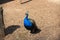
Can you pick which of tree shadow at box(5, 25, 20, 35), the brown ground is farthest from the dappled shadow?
tree shadow at box(5, 25, 20, 35)

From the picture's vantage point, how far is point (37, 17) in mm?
9156

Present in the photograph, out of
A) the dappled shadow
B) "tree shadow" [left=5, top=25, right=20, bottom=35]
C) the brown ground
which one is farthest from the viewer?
"tree shadow" [left=5, top=25, right=20, bottom=35]

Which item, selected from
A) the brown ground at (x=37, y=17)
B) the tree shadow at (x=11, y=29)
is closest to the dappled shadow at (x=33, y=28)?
the brown ground at (x=37, y=17)

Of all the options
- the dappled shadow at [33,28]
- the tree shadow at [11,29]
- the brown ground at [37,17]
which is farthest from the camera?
the tree shadow at [11,29]

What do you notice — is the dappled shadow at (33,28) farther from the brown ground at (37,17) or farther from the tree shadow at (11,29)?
the tree shadow at (11,29)

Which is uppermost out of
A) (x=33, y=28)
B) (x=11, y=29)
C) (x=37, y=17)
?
(x=33, y=28)

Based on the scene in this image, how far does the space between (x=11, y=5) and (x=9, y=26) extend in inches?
104

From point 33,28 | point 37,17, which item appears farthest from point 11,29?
point 37,17

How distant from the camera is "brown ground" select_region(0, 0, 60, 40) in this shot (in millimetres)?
7629

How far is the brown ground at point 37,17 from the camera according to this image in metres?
7.63

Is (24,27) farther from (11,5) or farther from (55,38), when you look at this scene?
(11,5)

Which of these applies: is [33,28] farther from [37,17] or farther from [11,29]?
→ [37,17]

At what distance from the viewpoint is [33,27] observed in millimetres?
7863

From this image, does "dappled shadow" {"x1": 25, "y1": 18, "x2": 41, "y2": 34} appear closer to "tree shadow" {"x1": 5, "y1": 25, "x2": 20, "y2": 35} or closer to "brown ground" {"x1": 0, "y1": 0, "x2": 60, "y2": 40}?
"brown ground" {"x1": 0, "y1": 0, "x2": 60, "y2": 40}
